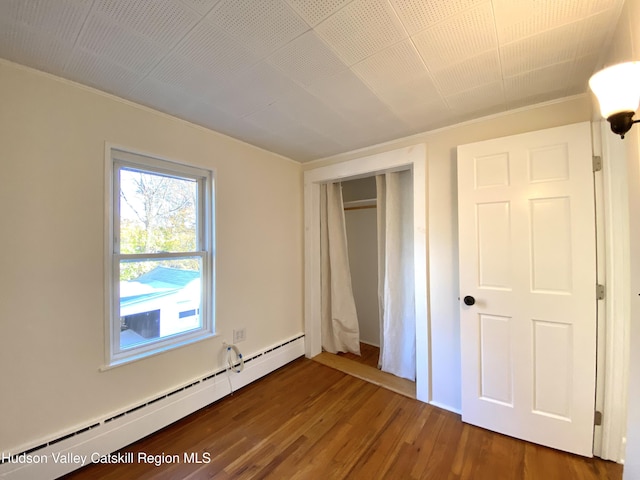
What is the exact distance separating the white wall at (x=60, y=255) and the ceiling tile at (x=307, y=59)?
1100 mm

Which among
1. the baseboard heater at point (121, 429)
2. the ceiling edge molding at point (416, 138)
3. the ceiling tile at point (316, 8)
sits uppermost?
the ceiling tile at point (316, 8)

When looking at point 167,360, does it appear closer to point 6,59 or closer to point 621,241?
point 6,59

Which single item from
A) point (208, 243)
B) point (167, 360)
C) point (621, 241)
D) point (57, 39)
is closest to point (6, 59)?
point (57, 39)

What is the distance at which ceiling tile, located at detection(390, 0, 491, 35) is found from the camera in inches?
40.7

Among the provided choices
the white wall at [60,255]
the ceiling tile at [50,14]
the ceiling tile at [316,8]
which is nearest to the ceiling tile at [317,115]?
the ceiling tile at [316,8]

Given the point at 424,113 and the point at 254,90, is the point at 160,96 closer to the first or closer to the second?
the point at 254,90

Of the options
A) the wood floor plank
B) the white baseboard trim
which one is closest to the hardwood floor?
the white baseboard trim

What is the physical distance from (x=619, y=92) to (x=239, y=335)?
8.96ft

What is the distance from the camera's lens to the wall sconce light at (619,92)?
0.82 meters

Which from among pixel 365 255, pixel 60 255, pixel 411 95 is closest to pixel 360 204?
pixel 365 255

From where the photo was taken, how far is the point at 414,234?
88.2 inches

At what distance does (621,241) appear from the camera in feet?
4.92

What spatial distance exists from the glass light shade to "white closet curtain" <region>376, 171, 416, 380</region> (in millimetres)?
1749

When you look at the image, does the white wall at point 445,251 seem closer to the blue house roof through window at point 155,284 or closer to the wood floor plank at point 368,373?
the wood floor plank at point 368,373
